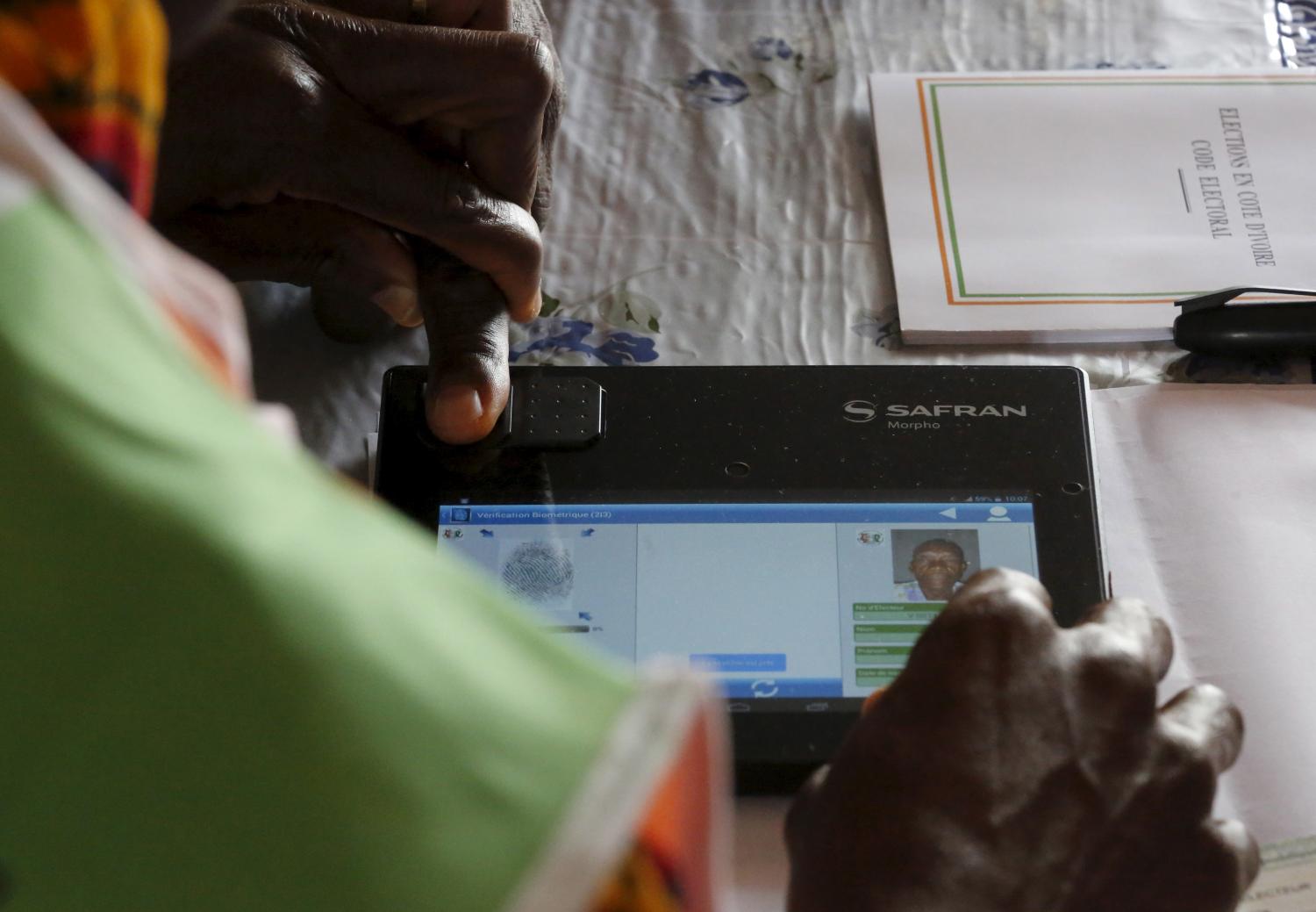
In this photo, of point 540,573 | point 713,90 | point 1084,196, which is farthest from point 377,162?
point 1084,196

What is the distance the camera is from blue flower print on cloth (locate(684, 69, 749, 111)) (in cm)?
82

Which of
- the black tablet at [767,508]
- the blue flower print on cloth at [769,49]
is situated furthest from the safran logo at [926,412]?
the blue flower print on cloth at [769,49]

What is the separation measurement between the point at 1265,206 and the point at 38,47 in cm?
73

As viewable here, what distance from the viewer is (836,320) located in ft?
2.36

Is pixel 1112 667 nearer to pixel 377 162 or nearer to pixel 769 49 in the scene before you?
pixel 377 162

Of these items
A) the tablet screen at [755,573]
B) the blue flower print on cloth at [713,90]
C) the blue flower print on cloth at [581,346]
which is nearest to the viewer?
the tablet screen at [755,573]

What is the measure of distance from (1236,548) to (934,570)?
18cm

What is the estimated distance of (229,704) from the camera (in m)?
0.16

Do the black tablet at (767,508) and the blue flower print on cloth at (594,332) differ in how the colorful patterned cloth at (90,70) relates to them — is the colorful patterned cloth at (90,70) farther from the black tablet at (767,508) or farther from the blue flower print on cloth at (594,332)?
the blue flower print on cloth at (594,332)

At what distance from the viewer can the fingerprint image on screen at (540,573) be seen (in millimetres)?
535

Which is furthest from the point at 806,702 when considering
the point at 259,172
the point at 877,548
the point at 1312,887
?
the point at 259,172

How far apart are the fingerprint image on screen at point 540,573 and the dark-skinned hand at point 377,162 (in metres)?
0.06

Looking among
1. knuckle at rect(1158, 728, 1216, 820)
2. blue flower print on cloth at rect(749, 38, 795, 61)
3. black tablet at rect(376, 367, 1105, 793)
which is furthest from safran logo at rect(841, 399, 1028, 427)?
blue flower print on cloth at rect(749, 38, 795, 61)

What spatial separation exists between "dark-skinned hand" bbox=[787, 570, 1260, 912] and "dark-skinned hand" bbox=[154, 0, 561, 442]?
0.28 metres
